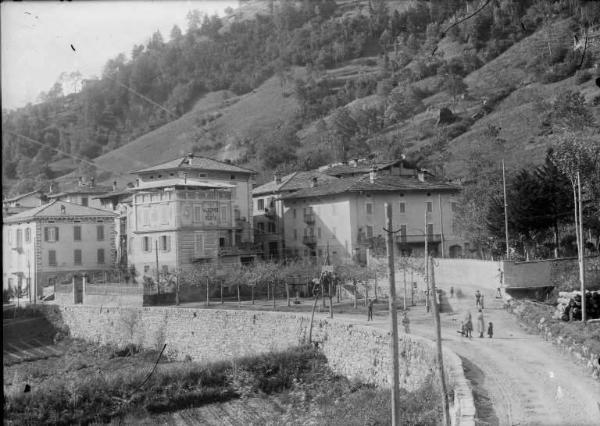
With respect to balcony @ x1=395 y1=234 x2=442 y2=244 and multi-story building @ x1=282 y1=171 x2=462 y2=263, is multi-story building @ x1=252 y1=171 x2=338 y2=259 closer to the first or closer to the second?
multi-story building @ x1=282 y1=171 x2=462 y2=263

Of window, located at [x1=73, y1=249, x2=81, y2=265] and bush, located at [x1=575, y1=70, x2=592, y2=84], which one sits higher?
bush, located at [x1=575, y1=70, x2=592, y2=84]

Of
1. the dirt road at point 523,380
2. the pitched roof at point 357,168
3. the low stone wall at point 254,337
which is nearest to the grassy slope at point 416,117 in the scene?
→ the pitched roof at point 357,168

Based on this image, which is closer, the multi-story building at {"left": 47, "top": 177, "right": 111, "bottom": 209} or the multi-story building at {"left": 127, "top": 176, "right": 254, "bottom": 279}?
the multi-story building at {"left": 127, "top": 176, "right": 254, "bottom": 279}

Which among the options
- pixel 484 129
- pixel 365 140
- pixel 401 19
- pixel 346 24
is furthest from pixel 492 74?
pixel 346 24

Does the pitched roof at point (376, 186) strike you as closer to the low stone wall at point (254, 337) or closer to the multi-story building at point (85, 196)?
the low stone wall at point (254, 337)

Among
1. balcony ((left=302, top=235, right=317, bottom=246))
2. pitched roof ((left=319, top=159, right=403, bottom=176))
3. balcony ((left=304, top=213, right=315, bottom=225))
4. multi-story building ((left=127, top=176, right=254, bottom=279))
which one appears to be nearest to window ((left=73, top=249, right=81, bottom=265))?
multi-story building ((left=127, top=176, right=254, bottom=279))

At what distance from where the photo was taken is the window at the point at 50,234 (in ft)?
198

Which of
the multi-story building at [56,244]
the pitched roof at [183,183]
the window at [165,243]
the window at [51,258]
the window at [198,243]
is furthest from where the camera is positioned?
the window at [51,258]

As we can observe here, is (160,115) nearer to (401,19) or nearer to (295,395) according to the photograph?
(401,19)

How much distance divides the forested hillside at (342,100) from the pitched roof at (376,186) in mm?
17095

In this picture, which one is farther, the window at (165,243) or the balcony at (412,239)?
the balcony at (412,239)

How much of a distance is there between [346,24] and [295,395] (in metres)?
171

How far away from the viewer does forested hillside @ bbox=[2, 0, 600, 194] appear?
332 ft

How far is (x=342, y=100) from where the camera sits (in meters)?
152
